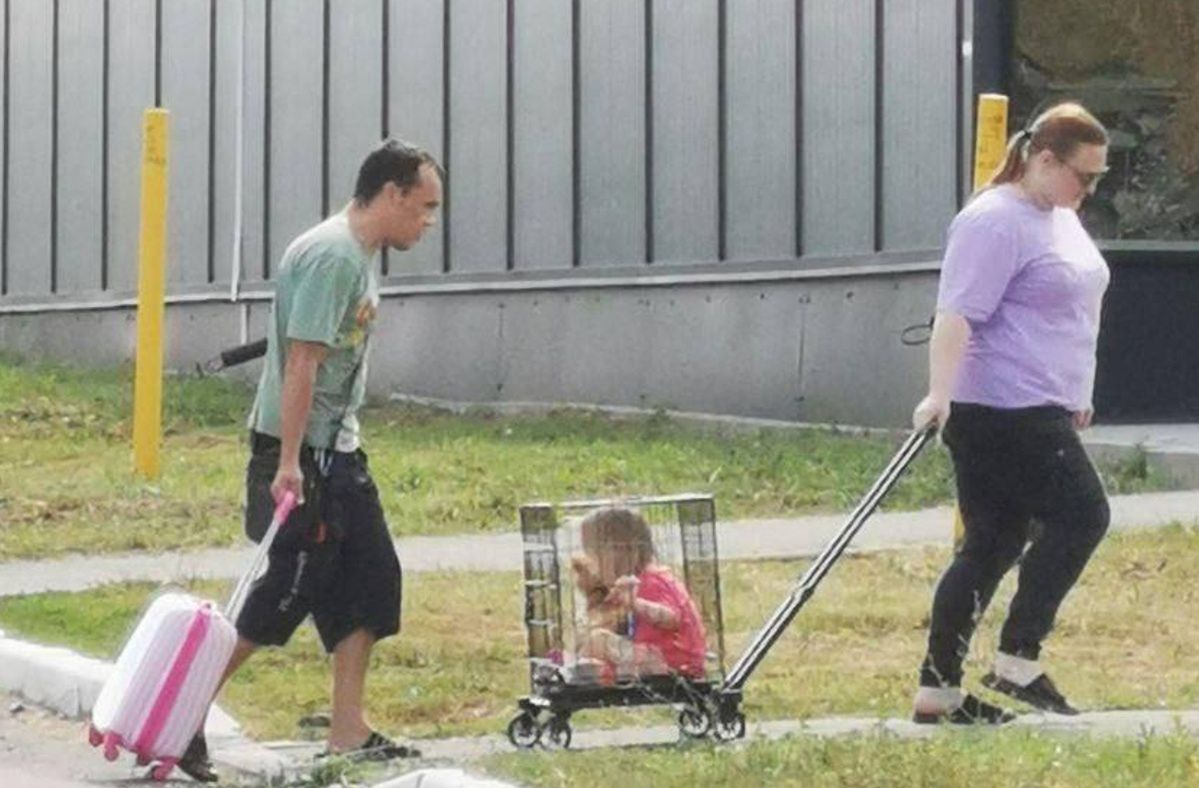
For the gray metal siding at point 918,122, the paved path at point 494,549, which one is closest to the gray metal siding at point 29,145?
the gray metal siding at point 918,122

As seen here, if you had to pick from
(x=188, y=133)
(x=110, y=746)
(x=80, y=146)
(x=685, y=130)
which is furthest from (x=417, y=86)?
(x=110, y=746)

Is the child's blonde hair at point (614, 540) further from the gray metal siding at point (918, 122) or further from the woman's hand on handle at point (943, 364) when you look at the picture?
the gray metal siding at point (918, 122)

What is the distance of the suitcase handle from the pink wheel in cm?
52

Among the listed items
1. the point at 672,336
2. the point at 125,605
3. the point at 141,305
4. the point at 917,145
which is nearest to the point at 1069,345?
the point at 125,605

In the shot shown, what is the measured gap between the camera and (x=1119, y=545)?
15094 millimetres

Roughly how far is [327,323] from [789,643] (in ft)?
11.1

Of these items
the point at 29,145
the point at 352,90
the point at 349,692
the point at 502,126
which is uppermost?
the point at 352,90

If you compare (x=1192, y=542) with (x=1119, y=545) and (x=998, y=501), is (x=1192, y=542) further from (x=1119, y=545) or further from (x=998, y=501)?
(x=998, y=501)

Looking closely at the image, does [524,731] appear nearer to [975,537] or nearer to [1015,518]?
A: [975,537]

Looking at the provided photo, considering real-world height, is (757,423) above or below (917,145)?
below

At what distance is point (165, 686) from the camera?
960 cm

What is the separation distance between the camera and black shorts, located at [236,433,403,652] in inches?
392

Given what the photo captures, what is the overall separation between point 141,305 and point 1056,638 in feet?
23.9

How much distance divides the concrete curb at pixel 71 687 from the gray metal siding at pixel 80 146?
19998 mm
